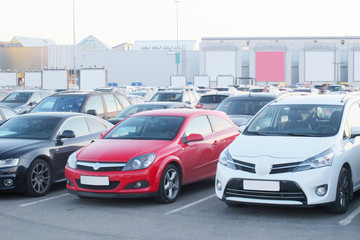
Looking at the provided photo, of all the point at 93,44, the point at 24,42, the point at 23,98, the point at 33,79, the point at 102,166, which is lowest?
the point at 102,166

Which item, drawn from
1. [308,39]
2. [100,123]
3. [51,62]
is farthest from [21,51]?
[100,123]

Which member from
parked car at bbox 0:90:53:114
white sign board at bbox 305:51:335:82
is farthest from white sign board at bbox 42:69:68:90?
white sign board at bbox 305:51:335:82

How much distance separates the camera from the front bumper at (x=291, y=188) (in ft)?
22.9

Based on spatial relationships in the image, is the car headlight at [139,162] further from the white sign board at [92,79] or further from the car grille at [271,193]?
the white sign board at [92,79]

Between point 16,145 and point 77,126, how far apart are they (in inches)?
63.7

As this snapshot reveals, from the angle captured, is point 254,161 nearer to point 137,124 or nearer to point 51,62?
point 137,124

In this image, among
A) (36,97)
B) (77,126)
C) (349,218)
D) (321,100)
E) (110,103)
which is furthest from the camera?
(36,97)

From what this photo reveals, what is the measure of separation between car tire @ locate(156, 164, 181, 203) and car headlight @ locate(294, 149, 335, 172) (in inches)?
85.9

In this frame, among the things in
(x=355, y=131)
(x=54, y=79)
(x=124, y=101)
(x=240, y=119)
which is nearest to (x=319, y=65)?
(x=54, y=79)

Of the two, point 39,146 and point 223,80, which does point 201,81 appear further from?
point 39,146

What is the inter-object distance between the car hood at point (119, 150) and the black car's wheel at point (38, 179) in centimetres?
105

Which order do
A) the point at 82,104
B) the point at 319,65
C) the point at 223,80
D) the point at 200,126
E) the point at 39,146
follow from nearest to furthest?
1. the point at 39,146
2. the point at 200,126
3. the point at 82,104
4. the point at 223,80
5. the point at 319,65

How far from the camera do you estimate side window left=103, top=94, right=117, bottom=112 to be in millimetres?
16944

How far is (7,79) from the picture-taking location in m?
52.9
